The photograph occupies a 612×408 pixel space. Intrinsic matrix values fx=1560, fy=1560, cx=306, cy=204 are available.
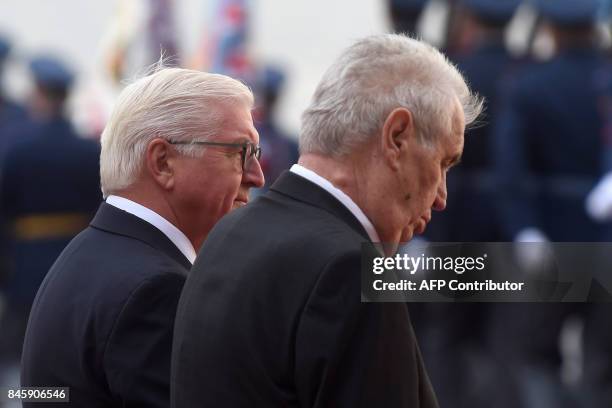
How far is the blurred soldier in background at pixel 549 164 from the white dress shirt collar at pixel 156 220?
3.51 m

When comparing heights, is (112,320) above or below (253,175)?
below

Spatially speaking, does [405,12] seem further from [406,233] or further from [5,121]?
[406,233]

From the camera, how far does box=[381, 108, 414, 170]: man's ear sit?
8.77ft

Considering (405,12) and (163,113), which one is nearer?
(163,113)

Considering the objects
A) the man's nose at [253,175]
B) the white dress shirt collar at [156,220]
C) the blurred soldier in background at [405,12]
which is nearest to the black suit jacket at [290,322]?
the white dress shirt collar at [156,220]

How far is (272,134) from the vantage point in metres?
7.96

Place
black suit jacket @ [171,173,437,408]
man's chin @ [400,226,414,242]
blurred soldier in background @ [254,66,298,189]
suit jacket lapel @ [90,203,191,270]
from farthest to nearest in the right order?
1. blurred soldier in background @ [254,66,298,189]
2. suit jacket lapel @ [90,203,191,270]
3. man's chin @ [400,226,414,242]
4. black suit jacket @ [171,173,437,408]

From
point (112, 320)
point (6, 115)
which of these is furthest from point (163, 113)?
point (6, 115)

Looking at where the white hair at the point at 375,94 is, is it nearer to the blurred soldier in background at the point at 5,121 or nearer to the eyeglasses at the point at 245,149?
the eyeglasses at the point at 245,149

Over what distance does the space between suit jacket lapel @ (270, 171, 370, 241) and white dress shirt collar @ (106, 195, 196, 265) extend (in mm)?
454

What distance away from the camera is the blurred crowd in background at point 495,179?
6539mm

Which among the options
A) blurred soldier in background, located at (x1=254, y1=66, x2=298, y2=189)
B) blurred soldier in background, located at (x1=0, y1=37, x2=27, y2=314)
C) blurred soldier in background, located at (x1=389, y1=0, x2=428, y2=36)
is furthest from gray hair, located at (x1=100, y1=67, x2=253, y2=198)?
blurred soldier in background, located at (x1=0, y1=37, x2=27, y2=314)

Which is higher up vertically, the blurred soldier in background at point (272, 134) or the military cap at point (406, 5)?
the military cap at point (406, 5)

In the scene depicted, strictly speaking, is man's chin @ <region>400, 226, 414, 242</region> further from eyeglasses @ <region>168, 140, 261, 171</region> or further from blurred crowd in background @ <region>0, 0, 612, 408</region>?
blurred crowd in background @ <region>0, 0, 612, 408</region>
